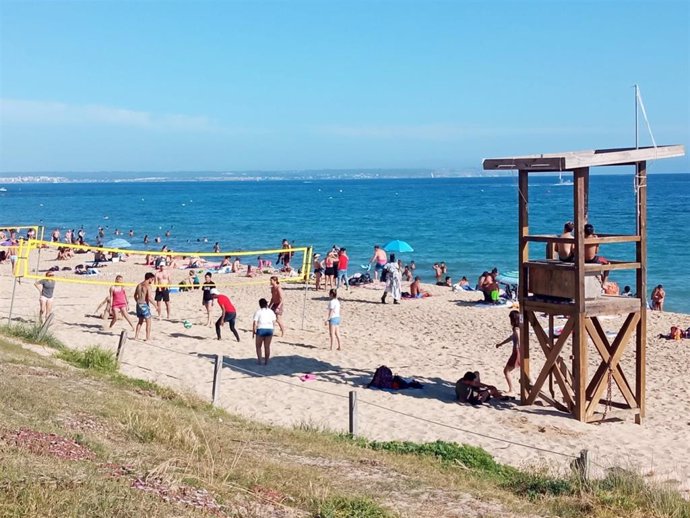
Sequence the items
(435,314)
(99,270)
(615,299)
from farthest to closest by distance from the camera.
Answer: (99,270) → (435,314) → (615,299)

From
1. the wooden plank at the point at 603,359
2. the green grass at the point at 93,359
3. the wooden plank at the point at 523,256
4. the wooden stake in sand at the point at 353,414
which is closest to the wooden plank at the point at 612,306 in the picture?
the wooden plank at the point at 603,359

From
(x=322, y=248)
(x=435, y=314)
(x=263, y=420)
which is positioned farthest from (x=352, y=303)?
(x=322, y=248)

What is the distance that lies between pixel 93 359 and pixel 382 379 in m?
4.51

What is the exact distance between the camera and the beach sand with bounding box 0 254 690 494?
35.8ft

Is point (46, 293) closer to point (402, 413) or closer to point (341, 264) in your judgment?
point (402, 413)

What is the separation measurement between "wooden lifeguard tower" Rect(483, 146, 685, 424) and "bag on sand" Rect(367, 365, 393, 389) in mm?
2182

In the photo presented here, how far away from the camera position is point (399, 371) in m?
14.9

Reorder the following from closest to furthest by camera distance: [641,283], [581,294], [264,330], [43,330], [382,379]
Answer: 1. [581,294]
2. [641,283]
3. [382,379]
4. [264,330]
5. [43,330]

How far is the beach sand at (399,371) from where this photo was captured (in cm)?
1091

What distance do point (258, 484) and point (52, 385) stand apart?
4.39 metres

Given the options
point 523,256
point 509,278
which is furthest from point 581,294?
point 509,278

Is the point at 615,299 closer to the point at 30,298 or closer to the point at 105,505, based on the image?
the point at 105,505

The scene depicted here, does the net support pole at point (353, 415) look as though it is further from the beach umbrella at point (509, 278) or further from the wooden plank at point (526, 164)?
the beach umbrella at point (509, 278)

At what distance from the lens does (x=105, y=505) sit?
5.43 metres
